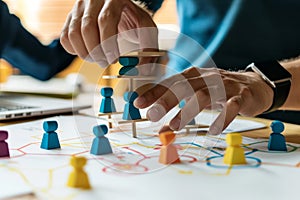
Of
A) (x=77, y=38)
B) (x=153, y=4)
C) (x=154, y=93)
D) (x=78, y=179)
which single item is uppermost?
(x=153, y=4)

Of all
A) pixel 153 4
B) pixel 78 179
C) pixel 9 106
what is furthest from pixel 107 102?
pixel 153 4

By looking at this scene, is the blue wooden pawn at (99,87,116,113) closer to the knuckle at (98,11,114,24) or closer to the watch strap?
the knuckle at (98,11,114,24)

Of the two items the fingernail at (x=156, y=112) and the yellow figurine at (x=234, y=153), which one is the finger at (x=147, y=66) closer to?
the fingernail at (x=156, y=112)

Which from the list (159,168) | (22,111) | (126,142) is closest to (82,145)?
(126,142)

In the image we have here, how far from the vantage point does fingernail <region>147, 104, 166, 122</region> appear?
65cm

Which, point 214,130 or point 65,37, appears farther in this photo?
point 65,37

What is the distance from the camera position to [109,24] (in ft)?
2.63

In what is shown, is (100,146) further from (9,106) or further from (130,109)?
(9,106)

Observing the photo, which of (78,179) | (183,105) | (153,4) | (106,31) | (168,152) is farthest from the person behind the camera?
(153,4)

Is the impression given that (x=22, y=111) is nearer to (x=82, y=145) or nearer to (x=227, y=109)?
(x=82, y=145)

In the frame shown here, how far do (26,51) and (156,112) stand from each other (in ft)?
2.76

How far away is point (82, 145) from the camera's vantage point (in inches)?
27.3

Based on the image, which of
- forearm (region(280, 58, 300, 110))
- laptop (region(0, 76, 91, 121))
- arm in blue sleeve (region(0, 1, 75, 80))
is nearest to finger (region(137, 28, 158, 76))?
laptop (region(0, 76, 91, 121))

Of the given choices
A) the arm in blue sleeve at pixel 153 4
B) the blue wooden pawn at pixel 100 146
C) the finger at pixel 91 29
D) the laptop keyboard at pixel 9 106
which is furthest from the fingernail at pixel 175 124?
the arm in blue sleeve at pixel 153 4
